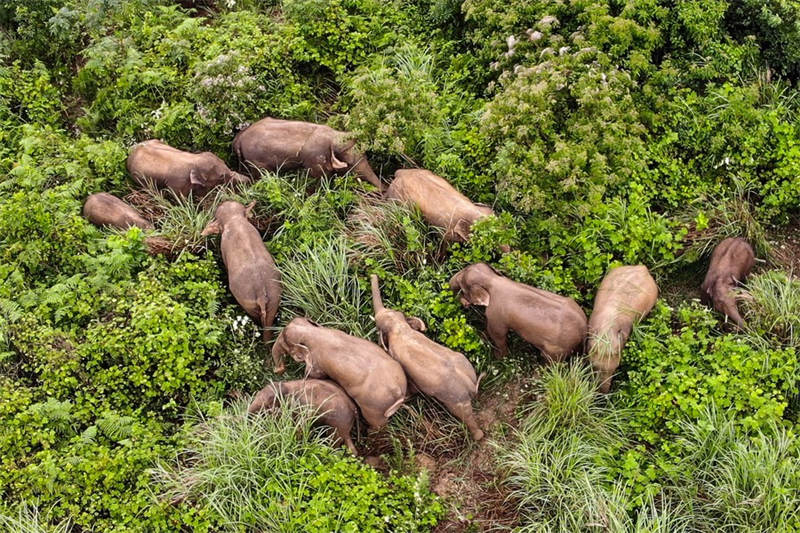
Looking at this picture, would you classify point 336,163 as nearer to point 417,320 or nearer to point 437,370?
point 417,320

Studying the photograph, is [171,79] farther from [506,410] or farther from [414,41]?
[506,410]

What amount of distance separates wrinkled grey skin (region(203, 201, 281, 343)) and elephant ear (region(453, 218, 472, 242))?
1.58 meters

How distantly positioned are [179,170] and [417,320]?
2.83 m

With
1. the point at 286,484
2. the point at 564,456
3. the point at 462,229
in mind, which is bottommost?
the point at 286,484

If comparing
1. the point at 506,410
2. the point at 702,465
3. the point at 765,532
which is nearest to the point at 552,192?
the point at 506,410

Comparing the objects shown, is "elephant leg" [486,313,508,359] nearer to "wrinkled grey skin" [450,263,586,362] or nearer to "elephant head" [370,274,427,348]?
"wrinkled grey skin" [450,263,586,362]

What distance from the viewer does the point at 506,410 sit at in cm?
595

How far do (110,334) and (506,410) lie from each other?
3177 mm

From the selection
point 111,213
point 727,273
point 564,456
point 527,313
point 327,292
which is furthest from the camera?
point 111,213

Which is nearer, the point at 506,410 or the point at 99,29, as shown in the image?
the point at 506,410

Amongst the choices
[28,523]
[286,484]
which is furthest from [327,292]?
[28,523]

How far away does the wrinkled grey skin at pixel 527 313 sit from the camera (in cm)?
584

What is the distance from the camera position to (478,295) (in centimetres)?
611

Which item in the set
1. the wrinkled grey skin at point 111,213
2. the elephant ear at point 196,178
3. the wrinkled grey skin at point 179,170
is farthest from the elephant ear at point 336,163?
the wrinkled grey skin at point 111,213
